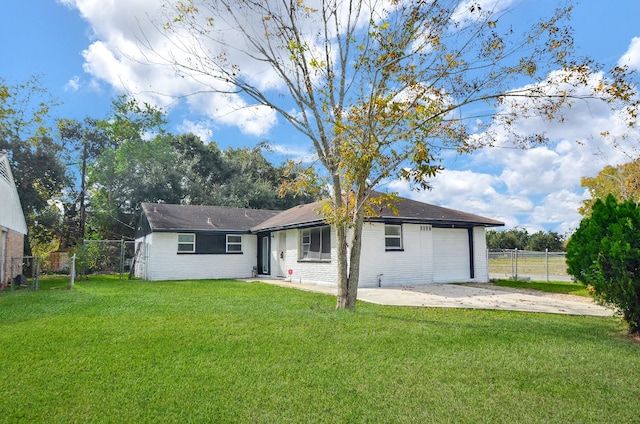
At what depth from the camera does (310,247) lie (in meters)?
16.5

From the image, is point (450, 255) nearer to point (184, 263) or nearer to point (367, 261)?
point (367, 261)

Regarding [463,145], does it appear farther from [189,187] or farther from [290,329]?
[189,187]

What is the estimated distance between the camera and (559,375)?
4367mm

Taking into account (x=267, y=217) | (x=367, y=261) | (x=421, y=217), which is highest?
(x=267, y=217)

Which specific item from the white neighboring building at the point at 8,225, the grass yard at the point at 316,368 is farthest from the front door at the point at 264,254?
the grass yard at the point at 316,368

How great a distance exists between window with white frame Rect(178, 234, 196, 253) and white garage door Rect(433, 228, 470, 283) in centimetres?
1113

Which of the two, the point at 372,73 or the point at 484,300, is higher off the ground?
the point at 372,73

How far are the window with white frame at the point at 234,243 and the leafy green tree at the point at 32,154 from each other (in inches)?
449

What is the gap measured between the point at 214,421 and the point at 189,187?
29.2 metres

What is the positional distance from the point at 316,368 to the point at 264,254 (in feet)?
52.3

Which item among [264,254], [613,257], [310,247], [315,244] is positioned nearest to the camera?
[613,257]

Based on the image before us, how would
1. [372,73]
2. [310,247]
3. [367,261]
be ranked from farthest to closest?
1. [310,247]
2. [367,261]
3. [372,73]

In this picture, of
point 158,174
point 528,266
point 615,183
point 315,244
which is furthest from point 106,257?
point 615,183

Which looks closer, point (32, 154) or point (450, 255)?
point (450, 255)
